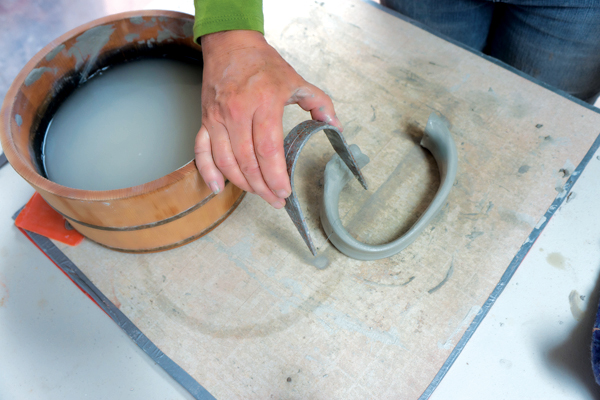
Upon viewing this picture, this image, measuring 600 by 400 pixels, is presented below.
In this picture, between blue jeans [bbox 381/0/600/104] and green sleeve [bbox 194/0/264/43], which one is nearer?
green sleeve [bbox 194/0/264/43]

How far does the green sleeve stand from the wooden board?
29cm

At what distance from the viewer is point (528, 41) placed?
1057 mm

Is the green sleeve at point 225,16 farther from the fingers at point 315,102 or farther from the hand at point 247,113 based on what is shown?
the fingers at point 315,102

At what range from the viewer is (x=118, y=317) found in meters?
0.81

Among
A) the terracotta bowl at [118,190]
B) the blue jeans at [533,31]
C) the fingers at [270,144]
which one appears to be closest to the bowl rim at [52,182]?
the terracotta bowl at [118,190]

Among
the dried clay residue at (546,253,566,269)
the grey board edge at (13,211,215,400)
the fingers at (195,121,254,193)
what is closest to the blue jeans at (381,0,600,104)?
the dried clay residue at (546,253,566,269)

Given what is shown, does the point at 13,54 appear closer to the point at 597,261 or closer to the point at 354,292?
the point at 354,292

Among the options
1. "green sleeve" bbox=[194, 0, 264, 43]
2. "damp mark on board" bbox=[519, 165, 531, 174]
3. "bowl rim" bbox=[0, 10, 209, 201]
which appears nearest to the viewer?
"bowl rim" bbox=[0, 10, 209, 201]

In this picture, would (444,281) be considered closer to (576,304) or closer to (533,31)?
(576,304)

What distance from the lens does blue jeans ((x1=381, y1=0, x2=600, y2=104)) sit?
946 mm

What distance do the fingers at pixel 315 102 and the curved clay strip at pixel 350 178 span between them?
127 mm

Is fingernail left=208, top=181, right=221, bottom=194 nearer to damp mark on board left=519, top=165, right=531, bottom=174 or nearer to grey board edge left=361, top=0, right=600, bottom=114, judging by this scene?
damp mark on board left=519, top=165, right=531, bottom=174

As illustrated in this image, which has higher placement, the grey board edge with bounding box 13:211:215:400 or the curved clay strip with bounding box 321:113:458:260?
the curved clay strip with bounding box 321:113:458:260

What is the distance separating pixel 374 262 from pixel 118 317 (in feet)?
1.72
